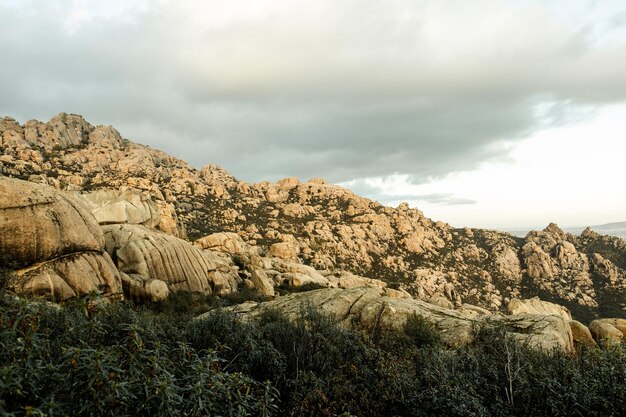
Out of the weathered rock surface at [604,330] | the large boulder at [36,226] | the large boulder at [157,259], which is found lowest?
the weathered rock surface at [604,330]

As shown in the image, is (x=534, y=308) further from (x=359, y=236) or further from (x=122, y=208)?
(x=359, y=236)

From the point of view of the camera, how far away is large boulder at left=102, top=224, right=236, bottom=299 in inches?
1004

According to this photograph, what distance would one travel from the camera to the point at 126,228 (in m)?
28.2

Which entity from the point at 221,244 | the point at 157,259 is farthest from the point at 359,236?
the point at 157,259

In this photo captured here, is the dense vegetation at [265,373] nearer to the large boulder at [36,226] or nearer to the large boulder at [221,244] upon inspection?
the large boulder at [36,226]

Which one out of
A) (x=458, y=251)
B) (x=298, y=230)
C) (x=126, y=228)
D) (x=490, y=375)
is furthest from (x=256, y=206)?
(x=490, y=375)

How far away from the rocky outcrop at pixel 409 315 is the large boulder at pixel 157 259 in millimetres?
10718

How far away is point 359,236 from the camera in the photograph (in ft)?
289

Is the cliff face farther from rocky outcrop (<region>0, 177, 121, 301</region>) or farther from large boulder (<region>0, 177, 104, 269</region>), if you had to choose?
large boulder (<region>0, 177, 104, 269</region>)

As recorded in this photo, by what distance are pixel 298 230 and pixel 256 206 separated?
20.2 m

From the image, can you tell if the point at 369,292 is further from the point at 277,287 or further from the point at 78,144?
the point at 78,144

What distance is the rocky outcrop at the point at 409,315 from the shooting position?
47.2ft

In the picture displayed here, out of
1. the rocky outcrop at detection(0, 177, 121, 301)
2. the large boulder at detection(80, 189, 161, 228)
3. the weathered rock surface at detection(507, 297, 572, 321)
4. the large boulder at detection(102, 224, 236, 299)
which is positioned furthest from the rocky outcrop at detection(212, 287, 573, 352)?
the weathered rock surface at detection(507, 297, 572, 321)

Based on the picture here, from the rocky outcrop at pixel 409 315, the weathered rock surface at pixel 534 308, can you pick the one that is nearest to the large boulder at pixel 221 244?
the rocky outcrop at pixel 409 315
